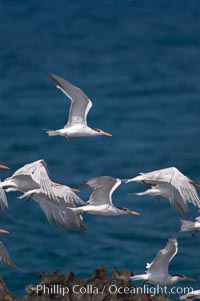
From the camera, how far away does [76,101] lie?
80.6ft

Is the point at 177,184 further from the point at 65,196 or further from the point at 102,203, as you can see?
the point at 65,196

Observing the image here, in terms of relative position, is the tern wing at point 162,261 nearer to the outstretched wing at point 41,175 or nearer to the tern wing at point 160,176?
the tern wing at point 160,176

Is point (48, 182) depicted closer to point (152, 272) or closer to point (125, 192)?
point (152, 272)

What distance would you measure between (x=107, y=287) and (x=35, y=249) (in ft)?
59.5

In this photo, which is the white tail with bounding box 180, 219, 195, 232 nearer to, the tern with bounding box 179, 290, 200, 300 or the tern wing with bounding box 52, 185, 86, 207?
the tern with bounding box 179, 290, 200, 300

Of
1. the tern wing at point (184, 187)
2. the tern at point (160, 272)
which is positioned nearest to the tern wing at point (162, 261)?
the tern at point (160, 272)

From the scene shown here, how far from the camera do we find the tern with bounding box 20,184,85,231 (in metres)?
22.8

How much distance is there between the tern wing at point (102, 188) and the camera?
22.6 m

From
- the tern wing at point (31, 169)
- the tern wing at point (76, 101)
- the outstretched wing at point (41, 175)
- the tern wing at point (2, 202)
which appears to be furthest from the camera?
the tern wing at point (76, 101)

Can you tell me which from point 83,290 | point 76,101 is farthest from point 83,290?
point 76,101

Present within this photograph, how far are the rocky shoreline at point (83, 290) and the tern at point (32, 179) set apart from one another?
1.50m

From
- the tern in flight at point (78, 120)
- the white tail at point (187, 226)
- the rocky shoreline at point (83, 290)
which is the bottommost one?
the rocky shoreline at point (83, 290)

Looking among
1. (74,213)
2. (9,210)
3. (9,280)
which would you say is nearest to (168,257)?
(74,213)

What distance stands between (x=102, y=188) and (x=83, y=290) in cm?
258
